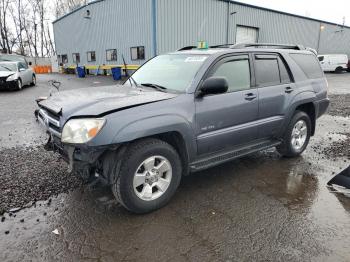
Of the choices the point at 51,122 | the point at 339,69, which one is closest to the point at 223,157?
the point at 51,122

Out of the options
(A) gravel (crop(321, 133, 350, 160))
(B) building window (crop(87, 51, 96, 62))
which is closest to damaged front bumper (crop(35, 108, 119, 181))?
(A) gravel (crop(321, 133, 350, 160))

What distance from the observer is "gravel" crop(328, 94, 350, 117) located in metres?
9.11

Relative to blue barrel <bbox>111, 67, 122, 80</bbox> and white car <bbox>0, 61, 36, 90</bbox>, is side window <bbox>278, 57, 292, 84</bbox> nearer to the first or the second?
white car <bbox>0, 61, 36, 90</bbox>

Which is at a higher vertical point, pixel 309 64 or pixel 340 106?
pixel 309 64

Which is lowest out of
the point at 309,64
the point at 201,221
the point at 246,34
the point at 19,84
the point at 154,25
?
the point at 201,221

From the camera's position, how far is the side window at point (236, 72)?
395 centimetres

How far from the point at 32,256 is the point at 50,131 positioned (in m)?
1.46

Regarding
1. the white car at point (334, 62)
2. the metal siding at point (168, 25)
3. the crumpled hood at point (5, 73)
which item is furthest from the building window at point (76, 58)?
the white car at point (334, 62)

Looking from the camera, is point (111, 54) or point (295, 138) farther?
point (111, 54)

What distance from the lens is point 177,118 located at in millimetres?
3307

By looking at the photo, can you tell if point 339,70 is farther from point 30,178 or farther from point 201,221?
point 30,178

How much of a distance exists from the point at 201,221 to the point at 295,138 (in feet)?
8.99

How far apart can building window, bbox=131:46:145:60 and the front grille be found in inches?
689

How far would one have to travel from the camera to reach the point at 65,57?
33.4 meters
